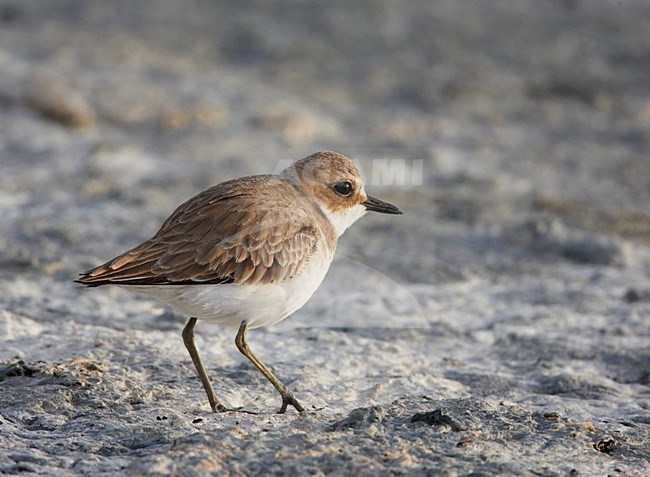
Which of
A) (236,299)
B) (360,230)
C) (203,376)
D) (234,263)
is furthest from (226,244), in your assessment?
(360,230)

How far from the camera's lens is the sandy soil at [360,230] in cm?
421

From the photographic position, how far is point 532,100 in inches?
490

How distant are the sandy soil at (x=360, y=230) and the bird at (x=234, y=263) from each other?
47 cm

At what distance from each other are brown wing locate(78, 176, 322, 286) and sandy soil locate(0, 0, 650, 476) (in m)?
0.66

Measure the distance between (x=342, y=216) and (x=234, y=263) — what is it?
1097mm

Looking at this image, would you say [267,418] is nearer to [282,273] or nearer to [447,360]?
[282,273]

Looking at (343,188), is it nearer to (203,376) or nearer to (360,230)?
(203,376)

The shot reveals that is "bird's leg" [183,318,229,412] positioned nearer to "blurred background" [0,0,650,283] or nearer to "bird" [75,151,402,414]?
"bird" [75,151,402,414]

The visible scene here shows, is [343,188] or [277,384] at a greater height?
[343,188]

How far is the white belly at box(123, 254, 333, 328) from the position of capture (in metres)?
4.53

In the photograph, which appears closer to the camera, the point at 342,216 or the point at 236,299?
the point at 236,299

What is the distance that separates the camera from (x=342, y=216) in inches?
217

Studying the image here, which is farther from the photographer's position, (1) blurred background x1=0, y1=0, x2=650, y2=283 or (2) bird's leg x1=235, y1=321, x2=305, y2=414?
(1) blurred background x1=0, y1=0, x2=650, y2=283

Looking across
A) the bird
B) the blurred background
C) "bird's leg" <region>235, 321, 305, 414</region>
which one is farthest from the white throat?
the blurred background
